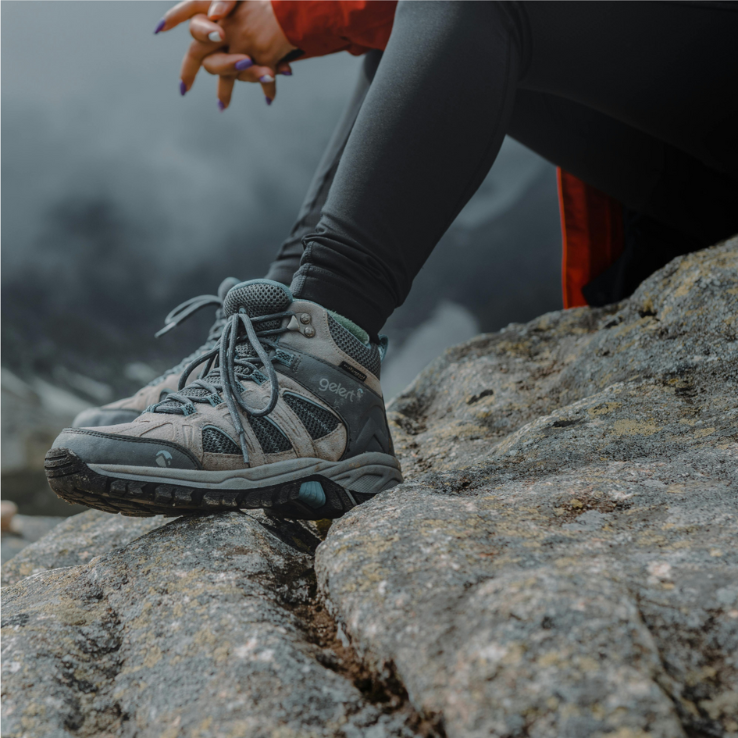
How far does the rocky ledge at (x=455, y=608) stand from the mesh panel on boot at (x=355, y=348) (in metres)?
0.34

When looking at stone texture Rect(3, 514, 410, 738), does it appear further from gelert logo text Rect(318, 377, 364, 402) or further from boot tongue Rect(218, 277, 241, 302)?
boot tongue Rect(218, 277, 241, 302)

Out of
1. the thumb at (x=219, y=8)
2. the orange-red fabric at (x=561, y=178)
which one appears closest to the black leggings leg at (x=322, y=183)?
the orange-red fabric at (x=561, y=178)

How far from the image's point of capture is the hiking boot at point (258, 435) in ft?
3.29

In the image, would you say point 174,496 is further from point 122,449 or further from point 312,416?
point 312,416

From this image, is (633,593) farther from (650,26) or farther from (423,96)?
(650,26)

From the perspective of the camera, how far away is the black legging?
122 centimetres

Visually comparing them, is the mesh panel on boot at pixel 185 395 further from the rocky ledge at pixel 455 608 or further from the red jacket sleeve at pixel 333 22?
the red jacket sleeve at pixel 333 22

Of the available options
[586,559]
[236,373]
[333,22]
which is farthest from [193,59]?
[586,559]

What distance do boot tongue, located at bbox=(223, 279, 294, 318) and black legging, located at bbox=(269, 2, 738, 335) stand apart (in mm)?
65

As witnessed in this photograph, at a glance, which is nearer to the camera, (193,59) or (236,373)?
(236,373)

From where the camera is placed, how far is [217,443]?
108cm

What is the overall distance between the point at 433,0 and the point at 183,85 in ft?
4.44

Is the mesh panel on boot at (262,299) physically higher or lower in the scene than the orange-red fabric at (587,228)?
lower

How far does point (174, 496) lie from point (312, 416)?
0.35 metres
